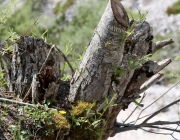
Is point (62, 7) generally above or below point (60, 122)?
above

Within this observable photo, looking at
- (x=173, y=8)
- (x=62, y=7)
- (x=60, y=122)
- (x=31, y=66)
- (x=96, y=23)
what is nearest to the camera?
(x=60, y=122)

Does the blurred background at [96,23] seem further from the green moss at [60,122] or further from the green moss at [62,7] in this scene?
the green moss at [60,122]

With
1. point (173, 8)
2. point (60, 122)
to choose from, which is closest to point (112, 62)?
point (60, 122)

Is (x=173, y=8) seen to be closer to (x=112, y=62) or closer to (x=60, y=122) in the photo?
(x=112, y=62)

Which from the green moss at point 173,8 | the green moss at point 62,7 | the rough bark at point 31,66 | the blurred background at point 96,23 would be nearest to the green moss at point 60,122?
the rough bark at point 31,66

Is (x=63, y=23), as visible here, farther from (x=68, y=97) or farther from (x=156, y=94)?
(x=68, y=97)

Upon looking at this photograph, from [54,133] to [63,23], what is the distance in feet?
88.0

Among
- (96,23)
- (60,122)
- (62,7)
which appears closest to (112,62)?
(60,122)

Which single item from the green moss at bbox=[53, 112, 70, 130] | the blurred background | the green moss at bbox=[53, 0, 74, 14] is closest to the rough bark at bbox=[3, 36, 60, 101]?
the green moss at bbox=[53, 112, 70, 130]

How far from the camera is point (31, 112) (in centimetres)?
229

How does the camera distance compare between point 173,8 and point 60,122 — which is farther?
point 173,8

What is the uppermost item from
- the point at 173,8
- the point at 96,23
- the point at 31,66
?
the point at 173,8

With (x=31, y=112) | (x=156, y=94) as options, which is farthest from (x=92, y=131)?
(x=156, y=94)

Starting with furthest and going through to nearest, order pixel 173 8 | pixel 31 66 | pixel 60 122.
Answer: pixel 173 8, pixel 31 66, pixel 60 122
